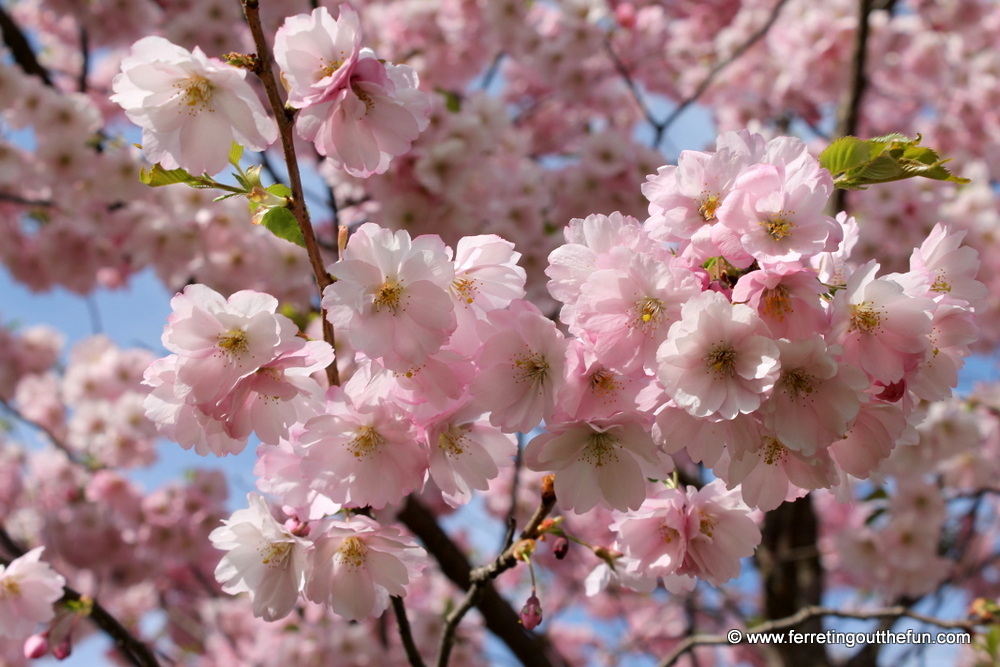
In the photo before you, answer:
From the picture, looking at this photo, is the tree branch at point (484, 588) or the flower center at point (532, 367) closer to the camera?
the flower center at point (532, 367)

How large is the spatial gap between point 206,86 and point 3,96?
3.40 metres

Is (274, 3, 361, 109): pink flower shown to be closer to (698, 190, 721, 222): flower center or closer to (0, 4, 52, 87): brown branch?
(698, 190, 721, 222): flower center

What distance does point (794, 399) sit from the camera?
97 cm

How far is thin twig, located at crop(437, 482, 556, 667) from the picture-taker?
1.31 metres

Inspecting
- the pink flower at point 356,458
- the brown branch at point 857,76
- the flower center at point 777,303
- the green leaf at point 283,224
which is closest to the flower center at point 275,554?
the pink flower at point 356,458

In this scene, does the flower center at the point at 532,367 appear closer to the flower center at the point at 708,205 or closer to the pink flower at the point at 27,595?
the flower center at the point at 708,205

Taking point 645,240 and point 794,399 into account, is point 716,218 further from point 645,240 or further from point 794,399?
point 794,399

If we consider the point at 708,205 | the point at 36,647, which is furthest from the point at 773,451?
the point at 36,647

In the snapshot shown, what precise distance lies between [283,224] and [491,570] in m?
0.77

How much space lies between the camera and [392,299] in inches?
41.0

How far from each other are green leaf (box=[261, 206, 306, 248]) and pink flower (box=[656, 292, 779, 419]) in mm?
624

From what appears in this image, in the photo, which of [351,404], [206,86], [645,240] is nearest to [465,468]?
[351,404]

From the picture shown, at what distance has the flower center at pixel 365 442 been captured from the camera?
1.13 m

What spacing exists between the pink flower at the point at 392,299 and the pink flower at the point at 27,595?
3.72ft
